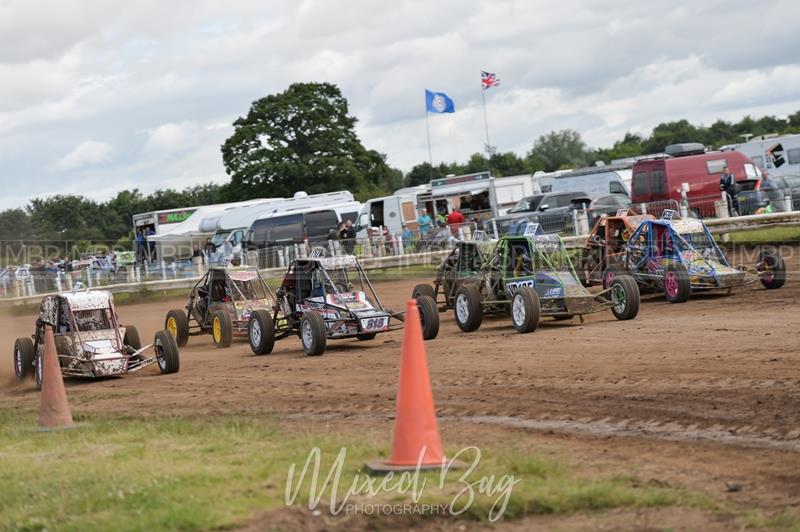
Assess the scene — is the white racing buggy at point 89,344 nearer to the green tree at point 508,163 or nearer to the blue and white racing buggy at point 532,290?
the blue and white racing buggy at point 532,290

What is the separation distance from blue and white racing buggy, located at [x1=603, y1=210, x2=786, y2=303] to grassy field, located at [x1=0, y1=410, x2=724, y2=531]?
10.4 metres

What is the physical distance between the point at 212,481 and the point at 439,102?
3716 centimetres

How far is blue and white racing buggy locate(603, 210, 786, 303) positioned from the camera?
17.7 m

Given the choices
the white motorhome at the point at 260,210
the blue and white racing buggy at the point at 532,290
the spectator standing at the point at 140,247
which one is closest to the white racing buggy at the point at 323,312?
the blue and white racing buggy at the point at 532,290

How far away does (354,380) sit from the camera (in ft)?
39.9

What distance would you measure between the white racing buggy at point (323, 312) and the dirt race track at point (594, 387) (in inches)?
11.6

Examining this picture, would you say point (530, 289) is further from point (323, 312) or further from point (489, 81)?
point (489, 81)

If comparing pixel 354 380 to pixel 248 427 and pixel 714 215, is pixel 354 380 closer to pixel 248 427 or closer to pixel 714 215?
pixel 248 427

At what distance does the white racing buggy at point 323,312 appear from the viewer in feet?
51.2

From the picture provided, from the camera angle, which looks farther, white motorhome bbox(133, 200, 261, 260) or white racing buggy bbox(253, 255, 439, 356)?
white motorhome bbox(133, 200, 261, 260)

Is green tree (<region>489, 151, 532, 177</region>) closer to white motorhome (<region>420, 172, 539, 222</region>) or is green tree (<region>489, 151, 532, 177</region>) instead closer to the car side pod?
white motorhome (<region>420, 172, 539, 222</region>)

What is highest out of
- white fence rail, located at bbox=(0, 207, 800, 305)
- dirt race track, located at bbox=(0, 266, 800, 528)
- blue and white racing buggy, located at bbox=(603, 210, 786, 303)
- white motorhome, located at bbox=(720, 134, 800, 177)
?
white motorhome, located at bbox=(720, 134, 800, 177)

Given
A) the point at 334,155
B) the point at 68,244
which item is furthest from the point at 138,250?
the point at 334,155

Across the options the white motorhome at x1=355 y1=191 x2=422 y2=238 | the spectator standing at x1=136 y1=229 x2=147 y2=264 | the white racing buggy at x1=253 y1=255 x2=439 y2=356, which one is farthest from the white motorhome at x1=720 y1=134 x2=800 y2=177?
the white racing buggy at x1=253 y1=255 x2=439 y2=356
